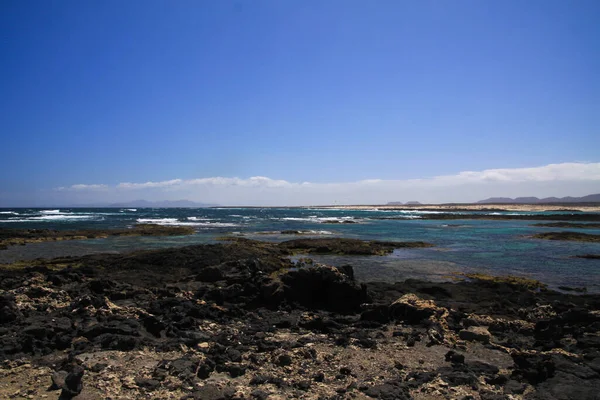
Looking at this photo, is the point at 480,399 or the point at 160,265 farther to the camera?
the point at 160,265

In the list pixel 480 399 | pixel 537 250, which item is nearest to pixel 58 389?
pixel 480 399

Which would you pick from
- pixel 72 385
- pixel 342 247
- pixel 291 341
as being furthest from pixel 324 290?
pixel 342 247

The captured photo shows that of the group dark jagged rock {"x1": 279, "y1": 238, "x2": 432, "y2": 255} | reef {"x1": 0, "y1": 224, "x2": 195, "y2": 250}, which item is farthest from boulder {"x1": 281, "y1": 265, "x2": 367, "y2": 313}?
reef {"x1": 0, "y1": 224, "x2": 195, "y2": 250}

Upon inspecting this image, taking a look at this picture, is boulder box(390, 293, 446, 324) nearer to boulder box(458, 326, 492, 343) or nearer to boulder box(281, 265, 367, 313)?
boulder box(458, 326, 492, 343)

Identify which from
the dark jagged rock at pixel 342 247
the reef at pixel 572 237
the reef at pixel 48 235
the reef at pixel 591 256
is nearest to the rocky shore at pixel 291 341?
the dark jagged rock at pixel 342 247

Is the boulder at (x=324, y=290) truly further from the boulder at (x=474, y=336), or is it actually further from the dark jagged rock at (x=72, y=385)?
the dark jagged rock at (x=72, y=385)

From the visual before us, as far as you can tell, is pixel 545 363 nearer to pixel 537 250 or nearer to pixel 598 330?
pixel 598 330

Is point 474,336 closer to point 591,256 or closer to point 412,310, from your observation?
point 412,310

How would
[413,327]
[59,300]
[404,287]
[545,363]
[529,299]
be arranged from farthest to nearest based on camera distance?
[404,287], [529,299], [59,300], [413,327], [545,363]

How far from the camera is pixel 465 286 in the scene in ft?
61.6

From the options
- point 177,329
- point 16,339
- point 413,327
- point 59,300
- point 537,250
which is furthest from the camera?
point 537,250

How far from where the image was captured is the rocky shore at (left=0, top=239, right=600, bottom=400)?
776 centimetres

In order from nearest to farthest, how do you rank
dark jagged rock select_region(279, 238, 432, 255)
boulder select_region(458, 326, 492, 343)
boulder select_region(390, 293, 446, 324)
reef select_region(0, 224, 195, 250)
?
1. boulder select_region(458, 326, 492, 343)
2. boulder select_region(390, 293, 446, 324)
3. dark jagged rock select_region(279, 238, 432, 255)
4. reef select_region(0, 224, 195, 250)

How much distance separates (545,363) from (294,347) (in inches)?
235
